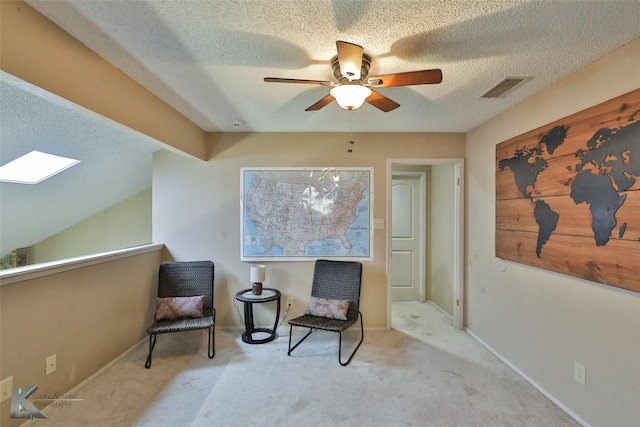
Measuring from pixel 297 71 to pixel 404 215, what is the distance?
3104mm

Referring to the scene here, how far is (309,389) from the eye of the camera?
217 cm

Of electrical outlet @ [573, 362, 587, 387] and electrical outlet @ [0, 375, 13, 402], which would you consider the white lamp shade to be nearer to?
electrical outlet @ [0, 375, 13, 402]

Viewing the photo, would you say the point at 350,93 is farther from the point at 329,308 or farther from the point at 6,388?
the point at 6,388

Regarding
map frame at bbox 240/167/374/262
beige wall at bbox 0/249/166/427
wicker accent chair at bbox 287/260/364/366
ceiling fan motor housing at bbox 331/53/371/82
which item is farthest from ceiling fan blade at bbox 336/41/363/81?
beige wall at bbox 0/249/166/427

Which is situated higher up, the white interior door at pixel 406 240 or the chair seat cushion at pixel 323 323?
the white interior door at pixel 406 240

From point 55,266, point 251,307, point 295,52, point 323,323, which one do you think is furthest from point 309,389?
point 295,52

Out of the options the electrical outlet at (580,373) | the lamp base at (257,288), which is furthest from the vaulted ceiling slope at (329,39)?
the electrical outlet at (580,373)

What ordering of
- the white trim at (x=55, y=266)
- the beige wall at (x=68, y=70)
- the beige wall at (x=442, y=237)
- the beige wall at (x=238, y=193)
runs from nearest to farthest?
1. the beige wall at (x=68, y=70)
2. the white trim at (x=55, y=266)
3. the beige wall at (x=238, y=193)
4. the beige wall at (x=442, y=237)

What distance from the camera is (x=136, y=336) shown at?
9.20 feet

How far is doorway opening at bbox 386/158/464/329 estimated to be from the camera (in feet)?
12.6

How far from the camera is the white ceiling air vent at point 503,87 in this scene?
6.58 feet

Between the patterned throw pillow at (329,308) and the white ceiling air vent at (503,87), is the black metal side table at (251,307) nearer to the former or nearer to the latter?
the patterned throw pillow at (329,308)

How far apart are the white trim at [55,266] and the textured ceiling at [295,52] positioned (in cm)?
105

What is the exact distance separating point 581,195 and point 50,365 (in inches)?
147
